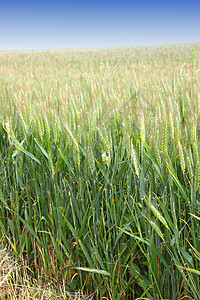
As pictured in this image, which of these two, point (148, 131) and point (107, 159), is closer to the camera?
point (107, 159)

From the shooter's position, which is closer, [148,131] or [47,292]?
[47,292]

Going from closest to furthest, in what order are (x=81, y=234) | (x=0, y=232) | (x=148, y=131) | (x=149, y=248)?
(x=149, y=248), (x=81, y=234), (x=148, y=131), (x=0, y=232)

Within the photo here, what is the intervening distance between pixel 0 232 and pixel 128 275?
58 centimetres

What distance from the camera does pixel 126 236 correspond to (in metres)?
0.93

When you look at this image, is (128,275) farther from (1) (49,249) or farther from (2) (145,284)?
(1) (49,249)

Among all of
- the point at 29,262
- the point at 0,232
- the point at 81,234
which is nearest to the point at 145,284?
the point at 81,234

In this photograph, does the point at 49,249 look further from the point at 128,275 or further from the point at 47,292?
the point at 128,275

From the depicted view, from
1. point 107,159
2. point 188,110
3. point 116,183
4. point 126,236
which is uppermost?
point 188,110

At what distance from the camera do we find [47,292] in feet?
2.92

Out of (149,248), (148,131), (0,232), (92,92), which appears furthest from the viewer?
(92,92)

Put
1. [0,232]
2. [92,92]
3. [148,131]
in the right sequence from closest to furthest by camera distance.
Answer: [148,131] < [0,232] < [92,92]

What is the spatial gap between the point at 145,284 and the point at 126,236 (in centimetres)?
17

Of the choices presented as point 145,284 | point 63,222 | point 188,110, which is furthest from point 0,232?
point 188,110

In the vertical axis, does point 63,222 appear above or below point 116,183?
below
